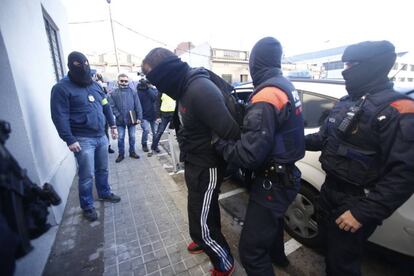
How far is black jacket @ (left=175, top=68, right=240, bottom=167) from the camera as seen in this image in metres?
1.58

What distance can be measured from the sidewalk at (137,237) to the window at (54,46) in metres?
2.63

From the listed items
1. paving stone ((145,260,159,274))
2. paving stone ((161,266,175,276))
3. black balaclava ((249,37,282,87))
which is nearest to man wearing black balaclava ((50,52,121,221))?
paving stone ((145,260,159,274))

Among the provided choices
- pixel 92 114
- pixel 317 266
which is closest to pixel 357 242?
pixel 317 266

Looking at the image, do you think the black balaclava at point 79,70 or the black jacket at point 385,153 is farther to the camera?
the black balaclava at point 79,70

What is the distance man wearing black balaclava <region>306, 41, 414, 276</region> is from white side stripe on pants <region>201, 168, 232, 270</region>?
2.87 ft

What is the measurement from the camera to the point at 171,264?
2.36 m

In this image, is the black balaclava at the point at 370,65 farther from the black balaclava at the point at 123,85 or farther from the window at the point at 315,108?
the black balaclava at the point at 123,85

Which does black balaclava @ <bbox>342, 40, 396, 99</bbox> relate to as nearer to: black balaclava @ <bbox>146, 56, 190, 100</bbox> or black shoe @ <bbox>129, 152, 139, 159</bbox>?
black balaclava @ <bbox>146, 56, 190, 100</bbox>

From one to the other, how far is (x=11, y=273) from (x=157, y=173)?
3.79 m

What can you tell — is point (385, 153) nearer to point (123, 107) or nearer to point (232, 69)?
point (123, 107)

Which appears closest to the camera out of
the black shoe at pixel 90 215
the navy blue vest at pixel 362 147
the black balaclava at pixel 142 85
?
the navy blue vest at pixel 362 147

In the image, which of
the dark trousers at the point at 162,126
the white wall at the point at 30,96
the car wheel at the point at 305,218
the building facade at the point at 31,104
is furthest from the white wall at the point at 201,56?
the car wheel at the point at 305,218

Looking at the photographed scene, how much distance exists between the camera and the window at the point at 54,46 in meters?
4.50

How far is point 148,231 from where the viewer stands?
2.89m
